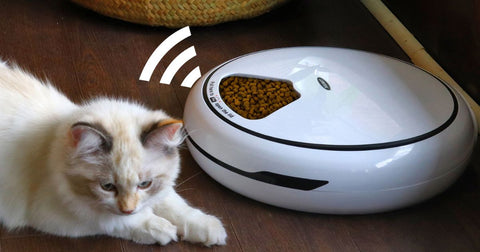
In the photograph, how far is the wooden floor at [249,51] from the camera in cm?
156

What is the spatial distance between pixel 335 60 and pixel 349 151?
0.39 metres

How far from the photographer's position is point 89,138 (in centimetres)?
129

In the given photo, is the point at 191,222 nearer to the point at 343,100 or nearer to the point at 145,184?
the point at 145,184

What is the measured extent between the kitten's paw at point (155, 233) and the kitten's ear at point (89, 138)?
247mm

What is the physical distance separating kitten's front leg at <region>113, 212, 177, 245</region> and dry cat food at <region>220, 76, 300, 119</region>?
355 millimetres

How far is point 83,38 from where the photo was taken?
231 cm

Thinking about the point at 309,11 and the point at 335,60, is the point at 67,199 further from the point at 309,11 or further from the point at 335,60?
the point at 309,11

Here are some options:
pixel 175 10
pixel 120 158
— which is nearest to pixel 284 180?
pixel 120 158

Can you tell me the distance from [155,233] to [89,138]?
0.31 metres

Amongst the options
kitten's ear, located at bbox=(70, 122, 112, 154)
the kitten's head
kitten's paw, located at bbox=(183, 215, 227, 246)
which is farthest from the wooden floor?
kitten's ear, located at bbox=(70, 122, 112, 154)

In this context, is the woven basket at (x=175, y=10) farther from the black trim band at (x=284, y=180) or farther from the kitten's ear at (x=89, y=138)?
the kitten's ear at (x=89, y=138)

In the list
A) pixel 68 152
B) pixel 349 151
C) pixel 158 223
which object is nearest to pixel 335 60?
pixel 349 151

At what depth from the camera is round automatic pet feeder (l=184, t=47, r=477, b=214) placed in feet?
5.08

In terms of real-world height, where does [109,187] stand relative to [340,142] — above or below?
above
